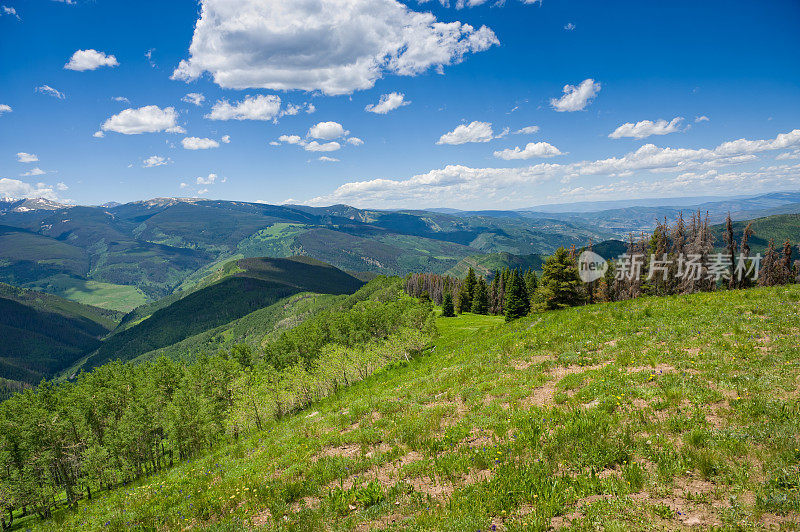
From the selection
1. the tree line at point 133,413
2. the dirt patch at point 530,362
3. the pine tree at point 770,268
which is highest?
the dirt patch at point 530,362

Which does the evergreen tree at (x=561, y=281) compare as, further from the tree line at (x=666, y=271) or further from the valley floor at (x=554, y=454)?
the valley floor at (x=554, y=454)

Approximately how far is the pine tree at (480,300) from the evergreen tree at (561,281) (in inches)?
2292

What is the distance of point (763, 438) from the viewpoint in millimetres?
7285

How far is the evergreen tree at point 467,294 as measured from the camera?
377 ft

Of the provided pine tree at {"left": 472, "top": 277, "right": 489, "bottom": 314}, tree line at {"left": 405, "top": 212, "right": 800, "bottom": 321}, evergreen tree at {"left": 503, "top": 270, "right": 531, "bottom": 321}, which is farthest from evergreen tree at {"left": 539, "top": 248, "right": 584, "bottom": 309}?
pine tree at {"left": 472, "top": 277, "right": 489, "bottom": 314}

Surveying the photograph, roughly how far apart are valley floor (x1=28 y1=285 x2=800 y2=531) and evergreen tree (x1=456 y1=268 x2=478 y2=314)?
98615mm

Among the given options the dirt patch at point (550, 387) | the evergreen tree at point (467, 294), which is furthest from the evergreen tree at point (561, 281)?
the evergreen tree at point (467, 294)

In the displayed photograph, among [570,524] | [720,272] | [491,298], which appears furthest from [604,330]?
[491,298]

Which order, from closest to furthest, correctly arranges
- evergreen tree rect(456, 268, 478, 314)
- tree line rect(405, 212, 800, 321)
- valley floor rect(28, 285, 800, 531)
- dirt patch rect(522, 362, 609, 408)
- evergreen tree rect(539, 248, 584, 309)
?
1. valley floor rect(28, 285, 800, 531)
2. dirt patch rect(522, 362, 609, 408)
3. evergreen tree rect(539, 248, 584, 309)
4. tree line rect(405, 212, 800, 321)
5. evergreen tree rect(456, 268, 478, 314)

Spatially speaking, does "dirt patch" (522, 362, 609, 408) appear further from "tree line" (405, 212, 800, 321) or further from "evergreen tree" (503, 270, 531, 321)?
"evergreen tree" (503, 270, 531, 321)

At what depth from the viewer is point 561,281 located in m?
53.2

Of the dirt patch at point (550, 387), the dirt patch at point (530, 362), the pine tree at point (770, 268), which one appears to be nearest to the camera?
the dirt patch at point (550, 387)

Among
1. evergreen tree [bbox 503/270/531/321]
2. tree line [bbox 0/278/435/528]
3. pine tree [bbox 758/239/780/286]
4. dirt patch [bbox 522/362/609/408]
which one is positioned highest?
dirt patch [bbox 522/362/609/408]

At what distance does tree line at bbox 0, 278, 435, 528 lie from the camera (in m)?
48.1
